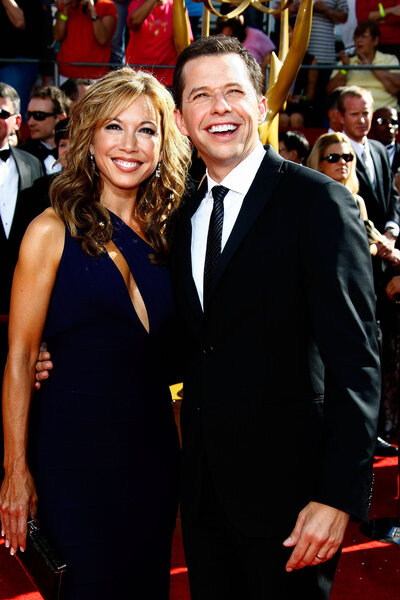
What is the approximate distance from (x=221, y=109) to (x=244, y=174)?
0.18 m

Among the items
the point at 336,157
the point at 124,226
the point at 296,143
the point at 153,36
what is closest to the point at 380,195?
the point at 336,157

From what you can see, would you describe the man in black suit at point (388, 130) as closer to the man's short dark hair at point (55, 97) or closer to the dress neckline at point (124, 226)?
the man's short dark hair at point (55, 97)

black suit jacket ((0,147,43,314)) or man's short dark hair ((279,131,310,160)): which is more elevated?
man's short dark hair ((279,131,310,160))

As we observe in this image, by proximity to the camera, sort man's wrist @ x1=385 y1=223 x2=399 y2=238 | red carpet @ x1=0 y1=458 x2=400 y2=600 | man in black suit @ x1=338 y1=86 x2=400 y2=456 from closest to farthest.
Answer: red carpet @ x1=0 y1=458 x2=400 y2=600 < man in black suit @ x1=338 y1=86 x2=400 y2=456 < man's wrist @ x1=385 y1=223 x2=399 y2=238

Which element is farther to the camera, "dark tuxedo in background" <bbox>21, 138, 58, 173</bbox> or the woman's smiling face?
"dark tuxedo in background" <bbox>21, 138, 58, 173</bbox>

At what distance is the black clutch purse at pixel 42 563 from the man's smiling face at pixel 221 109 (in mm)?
1072

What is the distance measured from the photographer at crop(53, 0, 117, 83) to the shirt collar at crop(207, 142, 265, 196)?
5027mm

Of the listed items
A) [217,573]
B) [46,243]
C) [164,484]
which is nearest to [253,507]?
[217,573]

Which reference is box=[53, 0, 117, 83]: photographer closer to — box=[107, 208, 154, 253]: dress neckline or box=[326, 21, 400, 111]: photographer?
box=[326, 21, 400, 111]: photographer

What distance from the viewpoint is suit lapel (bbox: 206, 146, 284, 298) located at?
1.66 metres

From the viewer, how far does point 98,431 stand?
1.98 metres

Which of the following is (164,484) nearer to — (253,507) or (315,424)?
(253,507)

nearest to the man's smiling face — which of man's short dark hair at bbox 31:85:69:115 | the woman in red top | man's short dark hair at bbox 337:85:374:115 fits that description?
man's short dark hair at bbox 337:85:374:115

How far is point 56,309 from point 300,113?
17.7 ft
